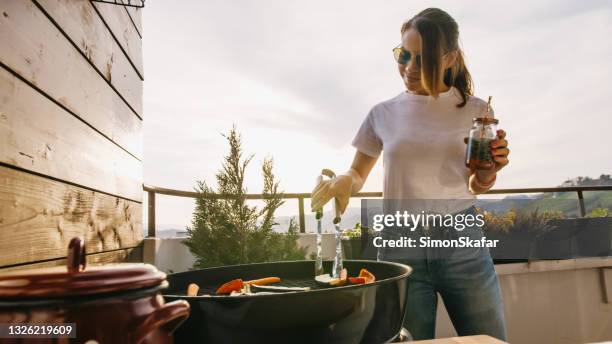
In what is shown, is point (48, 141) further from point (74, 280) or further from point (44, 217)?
point (74, 280)

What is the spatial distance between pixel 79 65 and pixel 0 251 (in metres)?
0.88

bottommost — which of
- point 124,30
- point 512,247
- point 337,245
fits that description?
point 512,247

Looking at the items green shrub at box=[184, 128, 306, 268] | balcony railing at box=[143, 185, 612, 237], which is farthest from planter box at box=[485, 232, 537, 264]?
green shrub at box=[184, 128, 306, 268]

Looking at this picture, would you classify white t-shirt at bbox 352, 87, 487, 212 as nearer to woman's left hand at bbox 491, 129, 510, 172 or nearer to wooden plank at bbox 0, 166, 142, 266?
woman's left hand at bbox 491, 129, 510, 172

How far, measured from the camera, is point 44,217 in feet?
4.04

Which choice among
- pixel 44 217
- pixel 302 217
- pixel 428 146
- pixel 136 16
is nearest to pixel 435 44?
pixel 428 146

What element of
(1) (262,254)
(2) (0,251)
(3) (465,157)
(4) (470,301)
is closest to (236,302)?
(2) (0,251)

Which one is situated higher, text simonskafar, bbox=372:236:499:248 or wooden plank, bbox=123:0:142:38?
wooden plank, bbox=123:0:142:38

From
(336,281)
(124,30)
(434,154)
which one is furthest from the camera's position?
(124,30)

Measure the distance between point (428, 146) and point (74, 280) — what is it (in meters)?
1.49

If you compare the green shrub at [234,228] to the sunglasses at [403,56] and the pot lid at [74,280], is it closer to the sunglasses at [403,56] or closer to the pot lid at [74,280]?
the sunglasses at [403,56]

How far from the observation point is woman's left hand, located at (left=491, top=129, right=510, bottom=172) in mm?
1382

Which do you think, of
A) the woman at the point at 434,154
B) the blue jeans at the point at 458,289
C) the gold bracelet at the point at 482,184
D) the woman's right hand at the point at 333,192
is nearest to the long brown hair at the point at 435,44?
the woman at the point at 434,154

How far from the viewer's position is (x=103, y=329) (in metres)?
0.41
